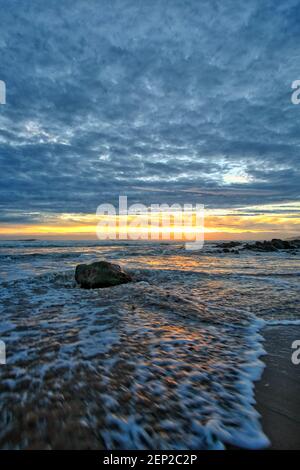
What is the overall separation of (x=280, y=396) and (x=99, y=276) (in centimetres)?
701

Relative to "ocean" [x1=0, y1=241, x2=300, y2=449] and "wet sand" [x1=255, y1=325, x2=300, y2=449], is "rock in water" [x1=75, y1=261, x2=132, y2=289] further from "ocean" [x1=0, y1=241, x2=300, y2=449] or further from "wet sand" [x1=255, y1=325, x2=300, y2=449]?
"wet sand" [x1=255, y1=325, x2=300, y2=449]

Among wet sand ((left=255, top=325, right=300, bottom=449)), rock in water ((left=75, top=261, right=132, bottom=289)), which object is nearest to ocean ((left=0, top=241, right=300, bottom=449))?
wet sand ((left=255, top=325, right=300, bottom=449))

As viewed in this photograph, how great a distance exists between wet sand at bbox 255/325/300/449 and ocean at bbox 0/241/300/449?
0.32 feet

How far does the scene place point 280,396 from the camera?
286cm

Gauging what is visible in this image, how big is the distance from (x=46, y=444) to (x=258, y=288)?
24.7 ft

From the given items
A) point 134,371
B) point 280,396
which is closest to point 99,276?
point 134,371

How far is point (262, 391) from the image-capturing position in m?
2.97

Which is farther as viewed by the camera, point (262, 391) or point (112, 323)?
point (112, 323)

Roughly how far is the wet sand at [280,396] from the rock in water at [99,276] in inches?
230

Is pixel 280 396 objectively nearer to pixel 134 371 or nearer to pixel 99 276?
pixel 134 371

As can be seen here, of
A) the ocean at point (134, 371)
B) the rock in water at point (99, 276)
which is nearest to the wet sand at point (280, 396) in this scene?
the ocean at point (134, 371)

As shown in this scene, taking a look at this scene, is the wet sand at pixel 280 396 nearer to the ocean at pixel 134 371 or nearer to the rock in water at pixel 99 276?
the ocean at pixel 134 371
